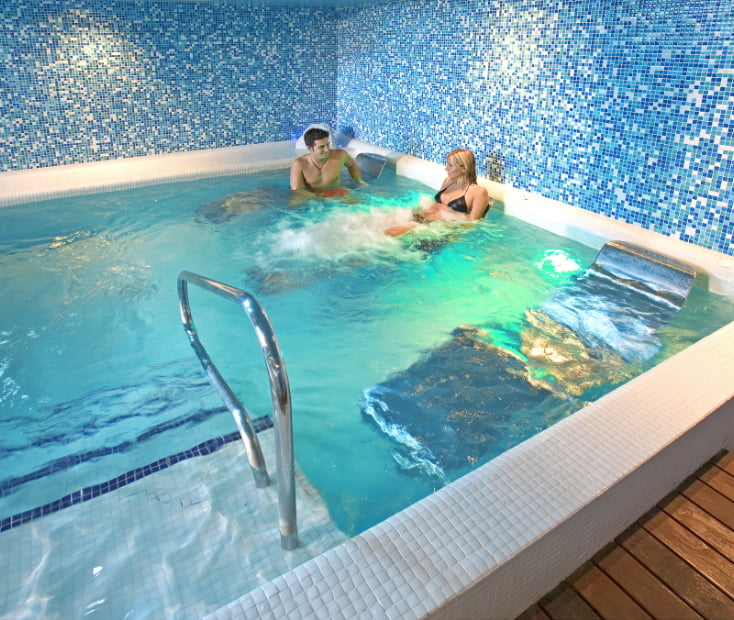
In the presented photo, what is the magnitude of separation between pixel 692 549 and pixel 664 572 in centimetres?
17

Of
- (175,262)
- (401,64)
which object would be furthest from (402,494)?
(401,64)

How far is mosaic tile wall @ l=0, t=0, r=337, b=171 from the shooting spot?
19.5 ft

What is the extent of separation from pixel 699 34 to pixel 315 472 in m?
3.58

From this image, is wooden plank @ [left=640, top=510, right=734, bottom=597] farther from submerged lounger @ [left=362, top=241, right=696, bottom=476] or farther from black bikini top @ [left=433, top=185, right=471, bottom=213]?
black bikini top @ [left=433, top=185, right=471, bottom=213]

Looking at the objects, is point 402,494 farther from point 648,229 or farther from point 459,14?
point 459,14

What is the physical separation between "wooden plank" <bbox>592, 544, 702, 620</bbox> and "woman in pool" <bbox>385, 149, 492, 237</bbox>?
3.23 meters

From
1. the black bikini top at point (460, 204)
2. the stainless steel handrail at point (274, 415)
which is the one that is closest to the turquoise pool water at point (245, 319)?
the black bikini top at point (460, 204)

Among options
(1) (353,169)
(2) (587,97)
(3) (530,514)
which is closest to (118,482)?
(3) (530,514)

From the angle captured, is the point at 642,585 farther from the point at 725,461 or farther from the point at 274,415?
the point at 274,415

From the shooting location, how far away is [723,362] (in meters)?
2.41

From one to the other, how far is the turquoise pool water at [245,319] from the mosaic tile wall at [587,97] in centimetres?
59

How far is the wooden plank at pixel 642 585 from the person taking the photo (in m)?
1.69

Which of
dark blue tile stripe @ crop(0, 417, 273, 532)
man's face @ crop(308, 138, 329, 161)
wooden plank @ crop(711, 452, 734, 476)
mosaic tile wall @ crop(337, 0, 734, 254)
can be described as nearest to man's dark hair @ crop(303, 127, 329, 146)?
man's face @ crop(308, 138, 329, 161)

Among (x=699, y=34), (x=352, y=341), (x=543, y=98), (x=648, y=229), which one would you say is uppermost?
(x=699, y=34)
